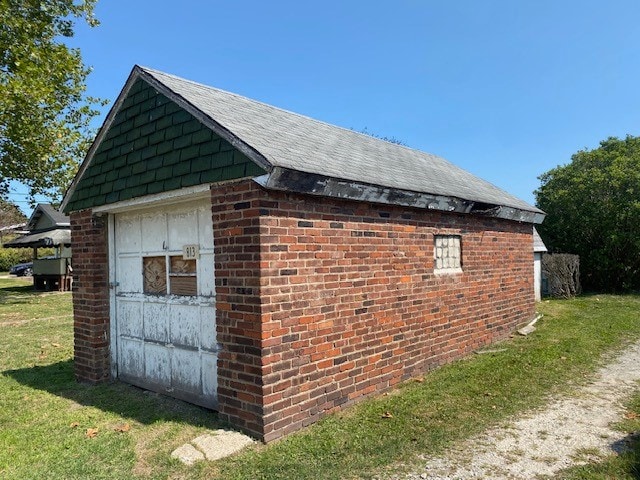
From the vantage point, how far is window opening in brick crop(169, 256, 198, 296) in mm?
5582

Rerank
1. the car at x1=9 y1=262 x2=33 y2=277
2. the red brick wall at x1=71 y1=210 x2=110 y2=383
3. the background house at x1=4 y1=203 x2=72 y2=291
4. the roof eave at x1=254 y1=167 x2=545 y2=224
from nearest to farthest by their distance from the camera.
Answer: the roof eave at x1=254 y1=167 x2=545 y2=224
the red brick wall at x1=71 y1=210 x2=110 y2=383
the background house at x1=4 y1=203 x2=72 y2=291
the car at x1=9 y1=262 x2=33 y2=277

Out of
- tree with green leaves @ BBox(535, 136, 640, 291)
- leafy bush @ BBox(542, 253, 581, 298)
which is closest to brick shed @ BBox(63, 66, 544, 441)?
leafy bush @ BBox(542, 253, 581, 298)

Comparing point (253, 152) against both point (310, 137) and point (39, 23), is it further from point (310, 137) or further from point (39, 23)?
point (39, 23)

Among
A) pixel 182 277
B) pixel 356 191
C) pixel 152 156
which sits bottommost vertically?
pixel 182 277

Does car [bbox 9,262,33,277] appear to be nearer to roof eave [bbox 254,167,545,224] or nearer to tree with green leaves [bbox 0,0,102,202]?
tree with green leaves [bbox 0,0,102,202]

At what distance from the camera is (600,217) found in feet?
54.7

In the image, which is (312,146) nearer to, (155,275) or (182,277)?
(182,277)

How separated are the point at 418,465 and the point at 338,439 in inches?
33.0

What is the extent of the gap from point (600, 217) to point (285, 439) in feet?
53.5

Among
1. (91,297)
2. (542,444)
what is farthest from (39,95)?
(542,444)

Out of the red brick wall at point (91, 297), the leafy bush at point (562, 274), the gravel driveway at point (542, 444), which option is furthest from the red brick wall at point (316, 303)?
the leafy bush at point (562, 274)

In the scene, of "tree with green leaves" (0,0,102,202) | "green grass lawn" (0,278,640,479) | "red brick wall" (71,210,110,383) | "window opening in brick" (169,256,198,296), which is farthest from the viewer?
"tree with green leaves" (0,0,102,202)

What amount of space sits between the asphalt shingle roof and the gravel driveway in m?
2.91

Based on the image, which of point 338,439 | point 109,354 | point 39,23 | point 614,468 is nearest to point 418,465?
point 338,439
